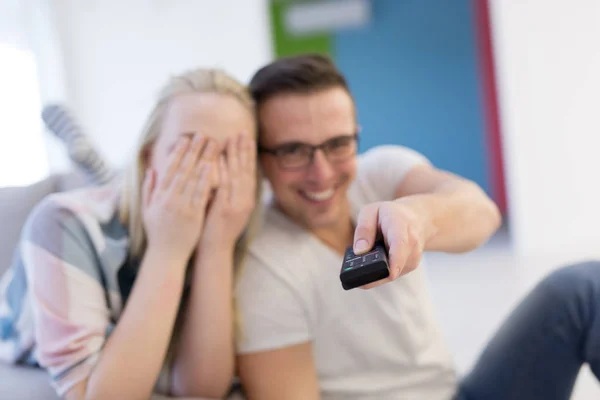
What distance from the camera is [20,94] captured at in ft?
9.71

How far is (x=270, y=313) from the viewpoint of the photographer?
89 centimetres

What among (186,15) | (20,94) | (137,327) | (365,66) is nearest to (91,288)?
(137,327)

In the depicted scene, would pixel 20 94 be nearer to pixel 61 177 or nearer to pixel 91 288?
pixel 61 177

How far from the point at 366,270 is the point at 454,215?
38 centimetres

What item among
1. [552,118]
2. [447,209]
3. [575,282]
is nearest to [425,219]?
[447,209]

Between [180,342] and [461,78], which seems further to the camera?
[461,78]

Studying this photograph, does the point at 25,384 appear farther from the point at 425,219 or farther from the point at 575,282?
the point at 575,282

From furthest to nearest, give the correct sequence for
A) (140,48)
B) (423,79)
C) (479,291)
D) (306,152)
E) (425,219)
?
(423,79)
(140,48)
(479,291)
(306,152)
(425,219)

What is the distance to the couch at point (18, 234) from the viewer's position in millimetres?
832

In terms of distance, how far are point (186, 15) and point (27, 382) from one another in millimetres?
2852

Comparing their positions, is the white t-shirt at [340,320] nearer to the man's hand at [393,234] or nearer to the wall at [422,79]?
the man's hand at [393,234]

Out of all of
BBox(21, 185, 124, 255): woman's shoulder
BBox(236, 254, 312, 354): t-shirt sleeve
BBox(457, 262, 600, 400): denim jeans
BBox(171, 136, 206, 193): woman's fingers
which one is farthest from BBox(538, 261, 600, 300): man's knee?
BBox(21, 185, 124, 255): woman's shoulder

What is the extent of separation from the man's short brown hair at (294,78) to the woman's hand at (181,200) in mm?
152

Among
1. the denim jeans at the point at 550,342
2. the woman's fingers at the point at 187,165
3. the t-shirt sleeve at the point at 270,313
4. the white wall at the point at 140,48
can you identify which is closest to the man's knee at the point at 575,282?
the denim jeans at the point at 550,342
